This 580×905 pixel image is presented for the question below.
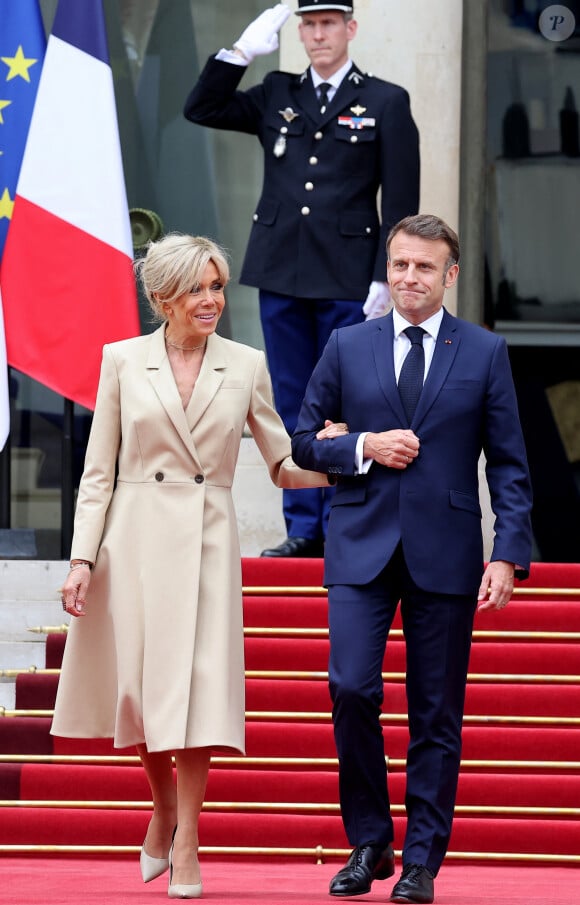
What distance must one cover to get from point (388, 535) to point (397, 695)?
5.58 feet

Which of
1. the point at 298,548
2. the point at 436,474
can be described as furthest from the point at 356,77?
the point at 436,474

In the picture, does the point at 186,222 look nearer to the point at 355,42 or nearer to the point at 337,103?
the point at 355,42

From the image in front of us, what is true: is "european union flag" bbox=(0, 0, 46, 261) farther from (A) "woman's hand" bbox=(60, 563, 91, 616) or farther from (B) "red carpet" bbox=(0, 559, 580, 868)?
(A) "woman's hand" bbox=(60, 563, 91, 616)

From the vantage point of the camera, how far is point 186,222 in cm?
905

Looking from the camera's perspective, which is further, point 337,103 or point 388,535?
point 337,103

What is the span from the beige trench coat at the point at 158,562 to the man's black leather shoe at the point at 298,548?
2272 mm

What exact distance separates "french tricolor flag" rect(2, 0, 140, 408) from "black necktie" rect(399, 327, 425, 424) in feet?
9.05

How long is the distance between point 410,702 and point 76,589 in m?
0.89

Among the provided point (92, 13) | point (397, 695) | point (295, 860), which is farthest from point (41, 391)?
point (295, 860)

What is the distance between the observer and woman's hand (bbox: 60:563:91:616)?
15.5 ft

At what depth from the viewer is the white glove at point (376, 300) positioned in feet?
22.7

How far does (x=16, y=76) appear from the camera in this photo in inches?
301

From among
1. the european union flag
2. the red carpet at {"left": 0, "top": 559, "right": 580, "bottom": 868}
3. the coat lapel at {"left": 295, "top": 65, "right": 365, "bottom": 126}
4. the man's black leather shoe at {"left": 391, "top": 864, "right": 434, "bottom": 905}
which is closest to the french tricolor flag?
the european union flag

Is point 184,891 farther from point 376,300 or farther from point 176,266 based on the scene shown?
point 376,300
